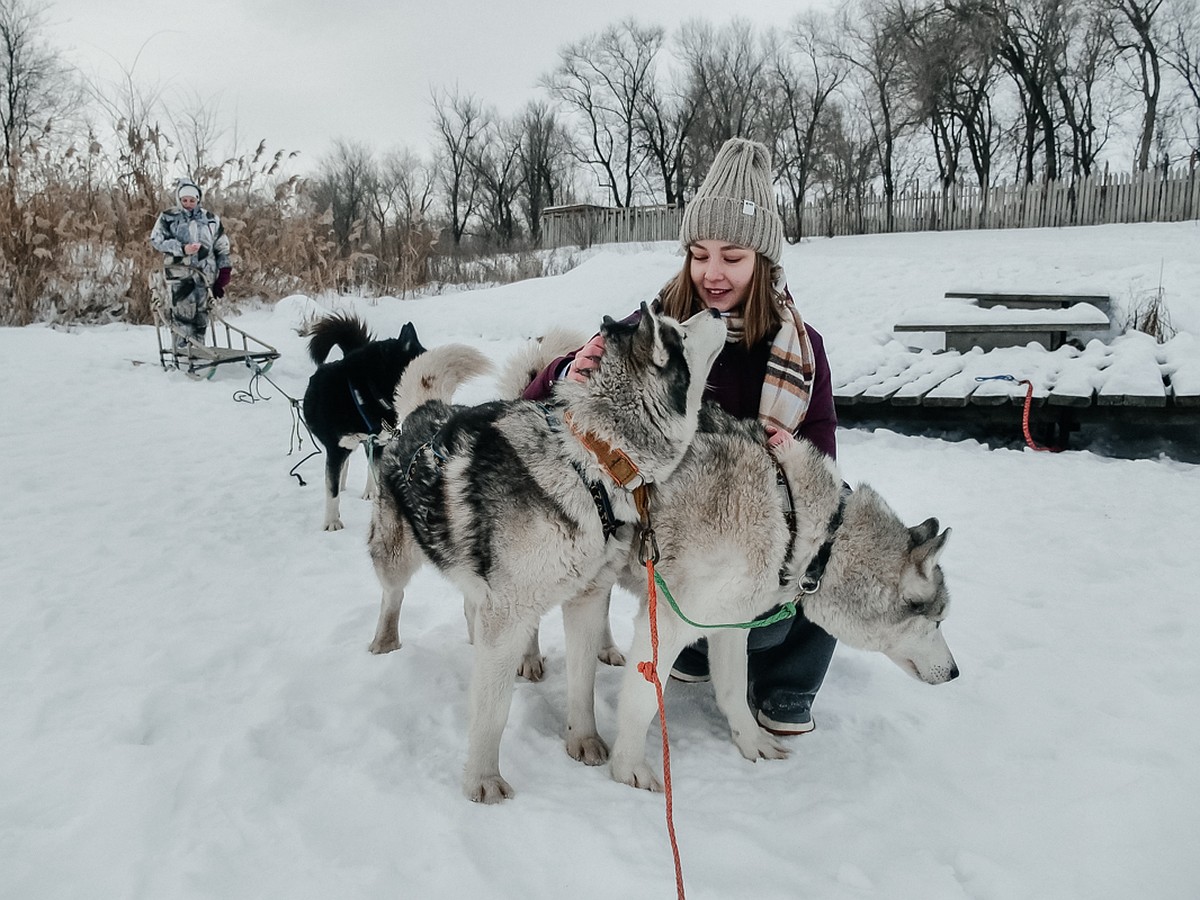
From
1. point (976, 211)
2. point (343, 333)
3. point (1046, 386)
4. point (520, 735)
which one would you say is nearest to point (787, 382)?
point (520, 735)

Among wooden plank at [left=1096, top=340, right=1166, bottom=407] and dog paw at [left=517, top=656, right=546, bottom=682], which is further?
wooden plank at [left=1096, top=340, right=1166, bottom=407]

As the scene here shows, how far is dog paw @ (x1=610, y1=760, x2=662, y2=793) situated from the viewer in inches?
82.0

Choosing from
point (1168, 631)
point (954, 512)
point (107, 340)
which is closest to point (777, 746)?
point (1168, 631)

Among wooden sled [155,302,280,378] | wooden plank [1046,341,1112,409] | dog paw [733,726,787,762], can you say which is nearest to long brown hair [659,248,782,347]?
dog paw [733,726,787,762]

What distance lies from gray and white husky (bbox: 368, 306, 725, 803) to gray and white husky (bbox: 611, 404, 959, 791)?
0.13 m

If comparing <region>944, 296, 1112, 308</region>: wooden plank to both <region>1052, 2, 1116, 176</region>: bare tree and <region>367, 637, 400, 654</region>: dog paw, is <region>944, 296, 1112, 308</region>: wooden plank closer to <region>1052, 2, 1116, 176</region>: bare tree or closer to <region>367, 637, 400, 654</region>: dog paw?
<region>367, 637, 400, 654</region>: dog paw

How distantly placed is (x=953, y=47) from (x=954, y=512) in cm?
2533

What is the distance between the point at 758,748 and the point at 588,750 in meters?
0.54

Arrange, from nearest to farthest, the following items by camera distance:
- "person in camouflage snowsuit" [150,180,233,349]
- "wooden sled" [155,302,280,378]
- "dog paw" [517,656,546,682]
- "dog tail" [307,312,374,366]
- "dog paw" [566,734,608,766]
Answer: "dog paw" [566,734,608,766] < "dog paw" [517,656,546,682] < "dog tail" [307,312,374,366] < "wooden sled" [155,302,280,378] < "person in camouflage snowsuit" [150,180,233,349]

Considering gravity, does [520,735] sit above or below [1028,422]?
below

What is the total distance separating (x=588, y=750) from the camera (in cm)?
222

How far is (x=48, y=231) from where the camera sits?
32.2 feet

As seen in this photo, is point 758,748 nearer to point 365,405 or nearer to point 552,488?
point 552,488

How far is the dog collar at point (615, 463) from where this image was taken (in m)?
1.86
